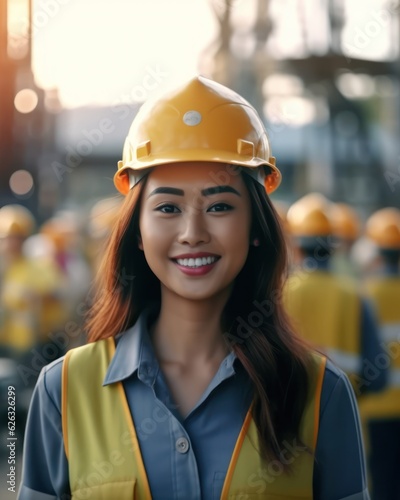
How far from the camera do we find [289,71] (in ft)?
70.5

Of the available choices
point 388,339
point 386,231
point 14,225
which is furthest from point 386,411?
point 14,225

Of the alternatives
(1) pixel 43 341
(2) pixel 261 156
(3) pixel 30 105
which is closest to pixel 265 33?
(3) pixel 30 105

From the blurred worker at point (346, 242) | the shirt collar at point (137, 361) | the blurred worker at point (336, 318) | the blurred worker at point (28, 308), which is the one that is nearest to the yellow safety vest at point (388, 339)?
the blurred worker at point (336, 318)

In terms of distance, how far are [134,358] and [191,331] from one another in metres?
0.19

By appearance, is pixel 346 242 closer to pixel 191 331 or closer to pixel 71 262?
pixel 71 262

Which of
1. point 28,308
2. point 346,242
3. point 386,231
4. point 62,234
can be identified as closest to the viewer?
point 386,231

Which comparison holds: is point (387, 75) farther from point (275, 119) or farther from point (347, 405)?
point (347, 405)

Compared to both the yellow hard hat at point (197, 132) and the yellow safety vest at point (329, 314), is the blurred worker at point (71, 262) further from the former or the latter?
the yellow hard hat at point (197, 132)

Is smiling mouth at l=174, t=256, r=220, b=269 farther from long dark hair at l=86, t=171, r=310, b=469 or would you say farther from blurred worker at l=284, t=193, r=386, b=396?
blurred worker at l=284, t=193, r=386, b=396

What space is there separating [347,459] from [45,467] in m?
0.80

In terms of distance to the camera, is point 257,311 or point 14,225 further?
point 14,225

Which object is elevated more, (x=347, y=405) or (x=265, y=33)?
(x=265, y=33)

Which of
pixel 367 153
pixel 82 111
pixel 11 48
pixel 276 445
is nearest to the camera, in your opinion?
pixel 276 445

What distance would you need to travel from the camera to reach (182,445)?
2330 mm
